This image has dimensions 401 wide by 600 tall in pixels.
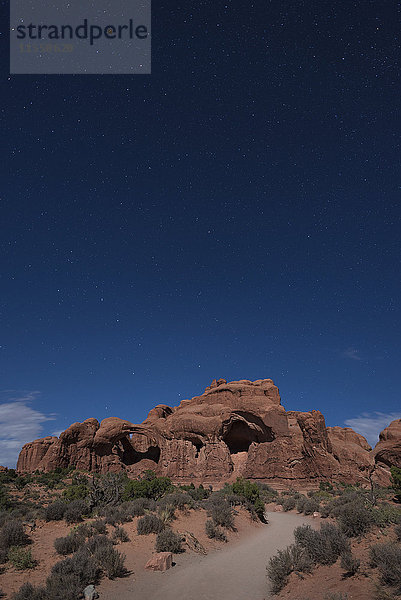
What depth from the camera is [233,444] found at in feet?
155

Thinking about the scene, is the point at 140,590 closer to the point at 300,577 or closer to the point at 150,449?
the point at 300,577

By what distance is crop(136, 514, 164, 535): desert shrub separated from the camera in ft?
41.3

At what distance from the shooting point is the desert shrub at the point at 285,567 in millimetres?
7965

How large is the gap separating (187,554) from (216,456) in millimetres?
32026

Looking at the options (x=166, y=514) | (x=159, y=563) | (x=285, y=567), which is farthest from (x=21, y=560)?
(x=285, y=567)

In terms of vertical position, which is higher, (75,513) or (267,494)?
(75,513)

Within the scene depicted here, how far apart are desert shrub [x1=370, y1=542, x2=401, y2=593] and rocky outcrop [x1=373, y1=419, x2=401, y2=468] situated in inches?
1852

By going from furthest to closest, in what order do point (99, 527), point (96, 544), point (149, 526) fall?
point (149, 526) < point (99, 527) < point (96, 544)

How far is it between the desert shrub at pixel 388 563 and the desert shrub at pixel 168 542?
6.58 metres

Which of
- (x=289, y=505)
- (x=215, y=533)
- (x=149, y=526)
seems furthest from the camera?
(x=289, y=505)

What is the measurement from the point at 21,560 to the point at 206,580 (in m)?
5.11

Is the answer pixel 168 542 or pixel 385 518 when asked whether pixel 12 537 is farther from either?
pixel 385 518

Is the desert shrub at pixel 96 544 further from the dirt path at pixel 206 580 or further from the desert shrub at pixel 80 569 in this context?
the dirt path at pixel 206 580

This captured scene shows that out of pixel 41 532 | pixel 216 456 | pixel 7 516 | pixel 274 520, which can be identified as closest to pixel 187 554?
pixel 41 532
